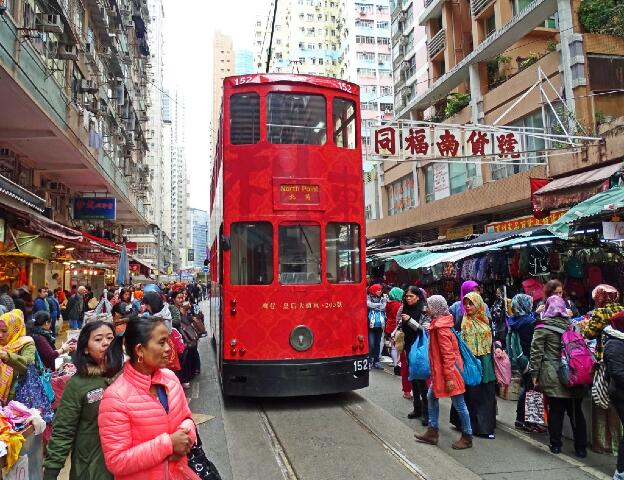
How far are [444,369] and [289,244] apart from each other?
2915 millimetres

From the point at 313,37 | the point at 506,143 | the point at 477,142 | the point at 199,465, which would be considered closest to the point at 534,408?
the point at 199,465

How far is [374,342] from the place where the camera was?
10438mm

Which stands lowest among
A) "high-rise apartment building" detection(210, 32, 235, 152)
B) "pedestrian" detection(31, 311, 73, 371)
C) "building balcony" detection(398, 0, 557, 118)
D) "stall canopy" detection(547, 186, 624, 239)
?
"pedestrian" detection(31, 311, 73, 371)

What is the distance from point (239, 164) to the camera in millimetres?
7289

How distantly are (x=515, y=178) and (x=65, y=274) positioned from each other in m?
17.7

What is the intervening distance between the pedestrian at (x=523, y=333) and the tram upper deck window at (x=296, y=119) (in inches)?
138

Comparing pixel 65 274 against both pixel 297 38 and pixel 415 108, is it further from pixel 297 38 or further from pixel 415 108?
pixel 297 38

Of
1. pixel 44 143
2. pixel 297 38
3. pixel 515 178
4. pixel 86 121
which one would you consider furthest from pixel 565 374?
pixel 297 38

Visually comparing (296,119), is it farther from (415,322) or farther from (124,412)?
(124,412)

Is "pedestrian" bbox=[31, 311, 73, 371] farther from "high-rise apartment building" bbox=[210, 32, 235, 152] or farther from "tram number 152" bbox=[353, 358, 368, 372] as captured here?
"high-rise apartment building" bbox=[210, 32, 235, 152]

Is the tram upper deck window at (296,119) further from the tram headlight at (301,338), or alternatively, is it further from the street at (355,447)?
the street at (355,447)

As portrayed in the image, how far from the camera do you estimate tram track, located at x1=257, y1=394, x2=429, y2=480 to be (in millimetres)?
4730

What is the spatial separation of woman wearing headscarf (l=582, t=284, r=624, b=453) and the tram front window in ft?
11.6

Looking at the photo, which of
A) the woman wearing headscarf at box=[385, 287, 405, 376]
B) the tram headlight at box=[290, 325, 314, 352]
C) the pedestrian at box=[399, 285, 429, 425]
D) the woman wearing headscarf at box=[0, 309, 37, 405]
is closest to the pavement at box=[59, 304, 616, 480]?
the pedestrian at box=[399, 285, 429, 425]
